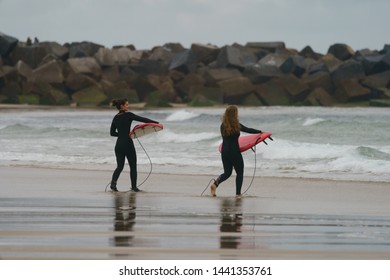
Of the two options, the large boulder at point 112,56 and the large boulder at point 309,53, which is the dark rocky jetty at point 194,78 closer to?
the large boulder at point 112,56

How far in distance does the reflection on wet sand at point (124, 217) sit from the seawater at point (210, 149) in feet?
11.4

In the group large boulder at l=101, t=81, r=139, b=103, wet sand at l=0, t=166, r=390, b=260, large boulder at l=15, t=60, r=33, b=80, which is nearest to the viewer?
wet sand at l=0, t=166, r=390, b=260

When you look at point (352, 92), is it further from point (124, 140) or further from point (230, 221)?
point (230, 221)

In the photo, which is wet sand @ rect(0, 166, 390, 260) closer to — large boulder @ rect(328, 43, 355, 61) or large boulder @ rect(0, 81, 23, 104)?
large boulder @ rect(0, 81, 23, 104)

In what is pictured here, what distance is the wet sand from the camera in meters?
8.77

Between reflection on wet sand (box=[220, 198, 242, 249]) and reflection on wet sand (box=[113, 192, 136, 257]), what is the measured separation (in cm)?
82

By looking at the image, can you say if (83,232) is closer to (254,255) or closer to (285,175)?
(254,255)

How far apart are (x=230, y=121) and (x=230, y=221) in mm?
2950

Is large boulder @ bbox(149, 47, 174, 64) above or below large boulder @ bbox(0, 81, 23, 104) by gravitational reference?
above

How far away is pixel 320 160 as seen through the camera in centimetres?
2106

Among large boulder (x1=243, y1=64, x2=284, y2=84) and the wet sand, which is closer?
the wet sand

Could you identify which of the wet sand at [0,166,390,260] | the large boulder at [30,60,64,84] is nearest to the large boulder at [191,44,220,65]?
the large boulder at [30,60,64,84]

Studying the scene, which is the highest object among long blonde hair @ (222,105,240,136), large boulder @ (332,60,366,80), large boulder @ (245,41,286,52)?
large boulder @ (245,41,286,52)
